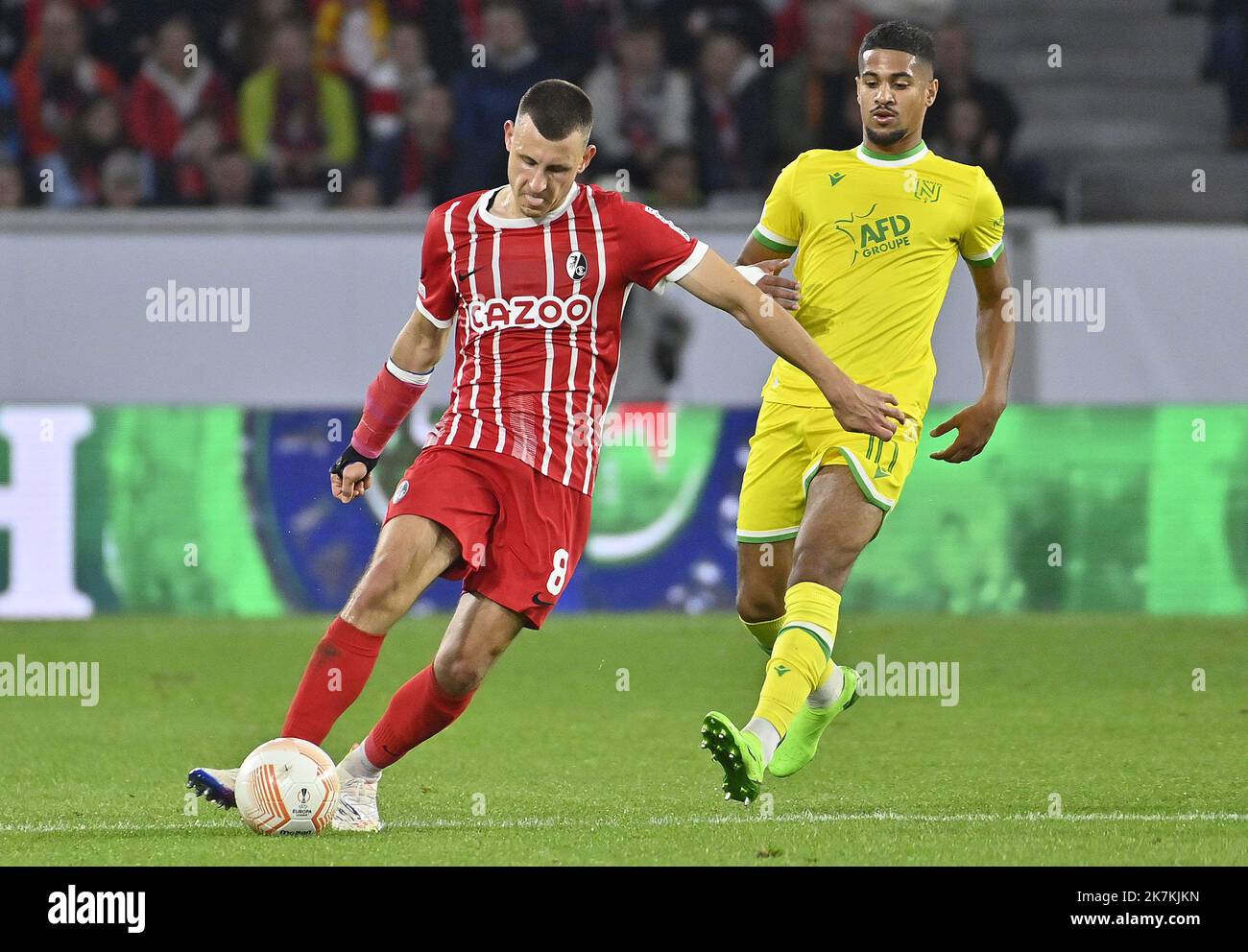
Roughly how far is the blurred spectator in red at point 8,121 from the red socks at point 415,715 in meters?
9.70

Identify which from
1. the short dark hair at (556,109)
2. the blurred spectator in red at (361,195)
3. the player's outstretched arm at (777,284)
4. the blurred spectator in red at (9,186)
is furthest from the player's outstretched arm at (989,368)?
the blurred spectator in red at (9,186)

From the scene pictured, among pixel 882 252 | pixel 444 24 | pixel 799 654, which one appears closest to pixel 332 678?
pixel 799 654

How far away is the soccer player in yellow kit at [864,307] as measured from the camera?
5910 millimetres

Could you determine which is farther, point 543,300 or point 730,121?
point 730,121

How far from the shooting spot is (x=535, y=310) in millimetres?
5441

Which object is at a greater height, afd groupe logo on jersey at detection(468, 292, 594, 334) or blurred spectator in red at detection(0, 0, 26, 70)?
blurred spectator in red at detection(0, 0, 26, 70)

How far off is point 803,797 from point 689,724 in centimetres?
180

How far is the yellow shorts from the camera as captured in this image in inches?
232

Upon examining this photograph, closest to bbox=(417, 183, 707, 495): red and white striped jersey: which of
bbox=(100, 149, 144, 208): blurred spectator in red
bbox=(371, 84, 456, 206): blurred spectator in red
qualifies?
bbox=(371, 84, 456, 206): blurred spectator in red

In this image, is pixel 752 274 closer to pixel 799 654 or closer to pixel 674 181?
pixel 799 654

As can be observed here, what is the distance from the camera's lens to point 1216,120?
15789 mm

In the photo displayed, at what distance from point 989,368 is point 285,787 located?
249cm

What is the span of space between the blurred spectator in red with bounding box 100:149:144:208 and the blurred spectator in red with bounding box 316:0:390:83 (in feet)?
5.03

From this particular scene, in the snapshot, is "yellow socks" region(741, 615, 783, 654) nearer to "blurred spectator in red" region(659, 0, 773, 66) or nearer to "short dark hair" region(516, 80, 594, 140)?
"short dark hair" region(516, 80, 594, 140)
